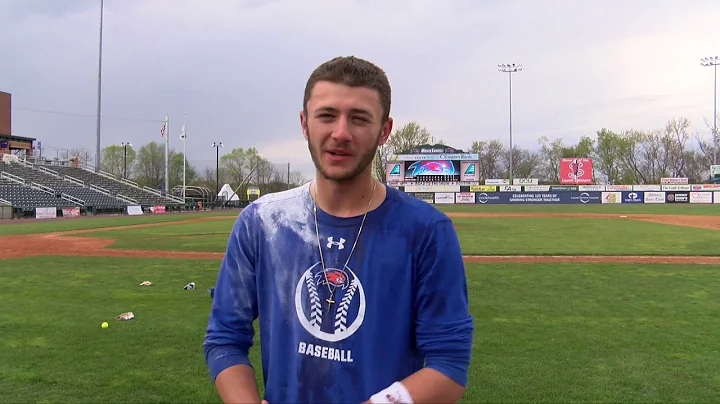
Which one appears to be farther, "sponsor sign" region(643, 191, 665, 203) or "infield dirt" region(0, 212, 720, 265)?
"sponsor sign" region(643, 191, 665, 203)

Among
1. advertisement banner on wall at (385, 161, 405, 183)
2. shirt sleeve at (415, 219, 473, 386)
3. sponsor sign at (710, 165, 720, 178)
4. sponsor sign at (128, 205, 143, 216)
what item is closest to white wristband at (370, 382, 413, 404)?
shirt sleeve at (415, 219, 473, 386)

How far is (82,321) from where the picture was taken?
7094mm

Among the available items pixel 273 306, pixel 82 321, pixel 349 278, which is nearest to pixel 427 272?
pixel 349 278

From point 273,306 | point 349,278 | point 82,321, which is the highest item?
point 349,278

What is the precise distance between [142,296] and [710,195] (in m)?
61.1

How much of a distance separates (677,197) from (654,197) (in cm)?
234

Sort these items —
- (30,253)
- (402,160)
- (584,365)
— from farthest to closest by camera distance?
1. (402,160)
2. (30,253)
3. (584,365)

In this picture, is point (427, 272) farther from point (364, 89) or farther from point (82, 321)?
point (82, 321)

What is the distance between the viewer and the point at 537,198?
58500 millimetres

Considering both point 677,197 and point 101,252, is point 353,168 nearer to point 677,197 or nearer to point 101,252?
point 101,252

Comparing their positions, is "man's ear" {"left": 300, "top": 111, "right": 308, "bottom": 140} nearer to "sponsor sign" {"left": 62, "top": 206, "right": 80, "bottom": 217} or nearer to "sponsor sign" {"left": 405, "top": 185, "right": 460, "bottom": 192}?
"sponsor sign" {"left": 62, "top": 206, "right": 80, "bottom": 217}

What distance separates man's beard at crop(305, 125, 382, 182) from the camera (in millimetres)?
1625

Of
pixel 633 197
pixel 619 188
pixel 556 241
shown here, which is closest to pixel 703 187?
pixel 633 197

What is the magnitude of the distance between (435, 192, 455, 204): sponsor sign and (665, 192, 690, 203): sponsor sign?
2267cm
